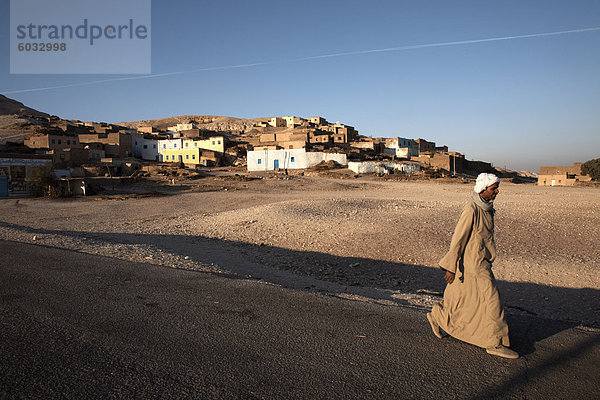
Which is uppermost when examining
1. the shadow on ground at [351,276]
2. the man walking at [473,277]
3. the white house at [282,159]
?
the white house at [282,159]

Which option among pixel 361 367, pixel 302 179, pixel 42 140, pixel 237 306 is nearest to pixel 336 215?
pixel 237 306

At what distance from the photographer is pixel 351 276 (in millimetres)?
9242

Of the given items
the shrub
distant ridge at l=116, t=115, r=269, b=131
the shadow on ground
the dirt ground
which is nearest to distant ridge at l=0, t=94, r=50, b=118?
distant ridge at l=116, t=115, r=269, b=131

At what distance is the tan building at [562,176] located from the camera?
3641 cm

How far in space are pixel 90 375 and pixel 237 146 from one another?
6043 centimetres

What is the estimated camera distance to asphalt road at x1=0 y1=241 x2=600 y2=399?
2.77 meters

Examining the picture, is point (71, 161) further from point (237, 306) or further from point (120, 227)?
point (237, 306)

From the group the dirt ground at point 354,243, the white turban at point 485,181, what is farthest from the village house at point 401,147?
the white turban at point 485,181

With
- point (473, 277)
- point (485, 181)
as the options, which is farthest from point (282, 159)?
point (473, 277)

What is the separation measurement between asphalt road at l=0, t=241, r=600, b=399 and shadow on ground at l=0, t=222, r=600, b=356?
2.07ft

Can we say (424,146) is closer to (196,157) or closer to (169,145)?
(196,157)

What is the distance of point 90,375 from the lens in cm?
283

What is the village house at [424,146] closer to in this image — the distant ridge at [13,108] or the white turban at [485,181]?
the white turban at [485,181]

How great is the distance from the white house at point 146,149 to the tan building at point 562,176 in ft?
170
